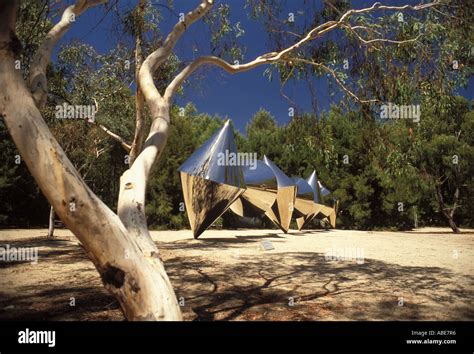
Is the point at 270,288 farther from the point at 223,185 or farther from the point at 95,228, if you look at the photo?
the point at 223,185

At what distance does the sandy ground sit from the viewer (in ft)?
17.1

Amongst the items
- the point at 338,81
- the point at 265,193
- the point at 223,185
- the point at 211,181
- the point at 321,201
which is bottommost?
the point at 321,201

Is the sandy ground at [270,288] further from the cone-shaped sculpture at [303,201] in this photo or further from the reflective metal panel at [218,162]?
the cone-shaped sculpture at [303,201]

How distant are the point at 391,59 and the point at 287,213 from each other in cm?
1410

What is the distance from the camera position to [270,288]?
23.0 ft

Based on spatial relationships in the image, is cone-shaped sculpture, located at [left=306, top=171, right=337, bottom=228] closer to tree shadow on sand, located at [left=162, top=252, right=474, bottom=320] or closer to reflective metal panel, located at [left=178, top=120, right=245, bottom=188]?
reflective metal panel, located at [left=178, top=120, right=245, bottom=188]

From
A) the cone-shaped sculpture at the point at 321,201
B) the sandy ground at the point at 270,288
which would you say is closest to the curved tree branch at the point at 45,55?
the sandy ground at the point at 270,288

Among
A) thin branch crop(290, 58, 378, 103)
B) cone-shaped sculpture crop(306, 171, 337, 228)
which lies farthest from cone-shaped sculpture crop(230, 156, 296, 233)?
thin branch crop(290, 58, 378, 103)

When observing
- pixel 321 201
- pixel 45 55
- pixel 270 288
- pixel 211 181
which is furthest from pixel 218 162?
pixel 321 201

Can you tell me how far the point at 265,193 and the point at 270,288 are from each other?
12.1 m

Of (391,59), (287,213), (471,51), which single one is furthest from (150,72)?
(287,213)

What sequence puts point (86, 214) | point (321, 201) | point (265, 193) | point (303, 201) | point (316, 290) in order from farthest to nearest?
point (321, 201)
point (303, 201)
point (265, 193)
point (316, 290)
point (86, 214)

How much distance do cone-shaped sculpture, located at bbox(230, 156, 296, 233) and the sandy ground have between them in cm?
708
